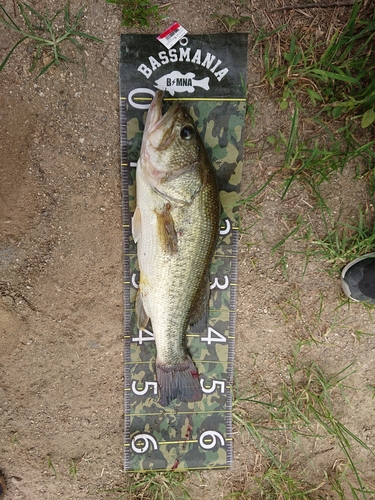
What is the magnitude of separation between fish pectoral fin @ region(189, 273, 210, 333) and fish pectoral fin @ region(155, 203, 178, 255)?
412 mm

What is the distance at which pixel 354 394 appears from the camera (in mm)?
3264

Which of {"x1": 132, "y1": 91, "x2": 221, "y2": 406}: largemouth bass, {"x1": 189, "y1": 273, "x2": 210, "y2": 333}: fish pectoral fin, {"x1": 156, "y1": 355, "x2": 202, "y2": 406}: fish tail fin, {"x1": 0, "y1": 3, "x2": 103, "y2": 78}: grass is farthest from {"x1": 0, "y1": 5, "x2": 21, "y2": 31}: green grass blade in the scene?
{"x1": 156, "y1": 355, "x2": 202, "y2": 406}: fish tail fin

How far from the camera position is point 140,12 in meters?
2.70

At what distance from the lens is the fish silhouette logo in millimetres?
2809

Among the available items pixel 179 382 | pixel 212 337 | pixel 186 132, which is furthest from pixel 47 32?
pixel 179 382

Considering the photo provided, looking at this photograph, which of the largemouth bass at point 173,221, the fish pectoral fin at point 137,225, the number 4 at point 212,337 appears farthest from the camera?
the number 4 at point 212,337

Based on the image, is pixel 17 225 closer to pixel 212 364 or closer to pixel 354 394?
pixel 212 364

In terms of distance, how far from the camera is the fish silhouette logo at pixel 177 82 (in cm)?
281

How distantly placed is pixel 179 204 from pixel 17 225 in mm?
1403

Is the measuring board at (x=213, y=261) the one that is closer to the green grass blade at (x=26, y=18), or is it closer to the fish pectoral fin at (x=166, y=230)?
the fish pectoral fin at (x=166, y=230)

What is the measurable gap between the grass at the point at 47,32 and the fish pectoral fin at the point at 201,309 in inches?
81.8

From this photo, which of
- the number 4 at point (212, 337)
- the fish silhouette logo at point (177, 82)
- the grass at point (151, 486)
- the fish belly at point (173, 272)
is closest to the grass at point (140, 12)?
the fish silhouette logo at point (177, 82)

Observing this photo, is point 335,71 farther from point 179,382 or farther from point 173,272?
point 179,382

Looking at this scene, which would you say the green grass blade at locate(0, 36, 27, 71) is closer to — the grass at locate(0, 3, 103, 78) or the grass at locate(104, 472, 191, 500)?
the grass at locate(0, 3, 103, 78)
